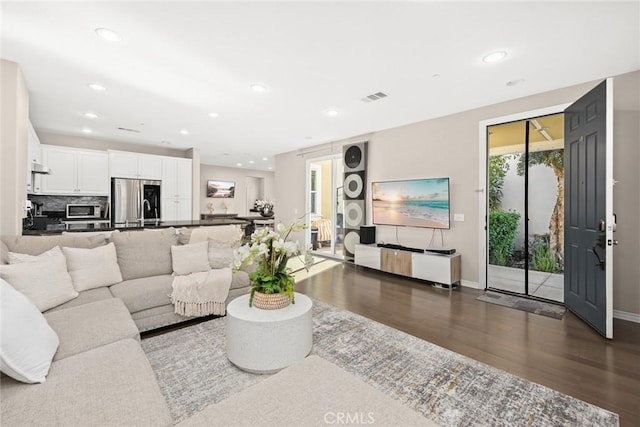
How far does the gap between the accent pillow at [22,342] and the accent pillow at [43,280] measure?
915mm

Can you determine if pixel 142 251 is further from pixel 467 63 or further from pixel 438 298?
pixel 467 63

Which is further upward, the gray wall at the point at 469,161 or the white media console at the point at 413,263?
the gray wall at the point at 469,161

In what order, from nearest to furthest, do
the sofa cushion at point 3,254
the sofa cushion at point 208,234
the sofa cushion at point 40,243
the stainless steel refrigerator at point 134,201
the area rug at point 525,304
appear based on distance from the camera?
the sofa cushion at point 3,254, the sofa cushion at point 40,243, the area rug at point 525,304, the sofa cushion at point 208,234, the stainless steel refrigerator at point 134,201

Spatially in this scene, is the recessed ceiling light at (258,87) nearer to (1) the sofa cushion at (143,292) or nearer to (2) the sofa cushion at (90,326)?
(1) the sofa cushion at (143,292)

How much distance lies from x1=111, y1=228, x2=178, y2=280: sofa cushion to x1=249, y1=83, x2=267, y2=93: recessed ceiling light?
2040 mm

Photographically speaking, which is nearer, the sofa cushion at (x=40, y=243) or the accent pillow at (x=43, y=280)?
the accent pillow at (x=43, y=280)

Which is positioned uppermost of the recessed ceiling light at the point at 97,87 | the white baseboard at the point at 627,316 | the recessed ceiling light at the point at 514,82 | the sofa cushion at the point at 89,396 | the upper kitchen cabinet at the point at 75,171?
the recessed ceiling light at the point at 97,87

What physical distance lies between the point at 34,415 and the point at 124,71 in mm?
3179

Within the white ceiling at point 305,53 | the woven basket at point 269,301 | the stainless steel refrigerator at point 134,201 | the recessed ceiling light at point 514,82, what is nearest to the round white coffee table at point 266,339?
the woven basket at point 269,301

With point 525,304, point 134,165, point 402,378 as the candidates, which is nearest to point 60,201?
point 134,165

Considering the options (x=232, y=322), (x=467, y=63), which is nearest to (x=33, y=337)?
(x=232, y=322)

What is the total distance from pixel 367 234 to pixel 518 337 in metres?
2.96

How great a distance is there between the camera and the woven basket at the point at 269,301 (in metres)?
2.17

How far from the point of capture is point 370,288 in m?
4.18
